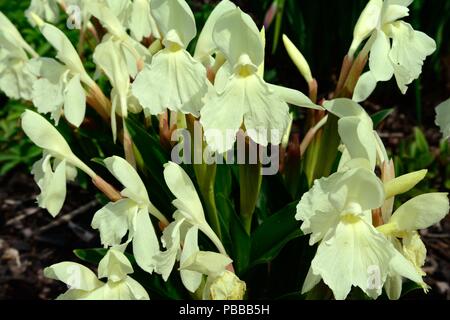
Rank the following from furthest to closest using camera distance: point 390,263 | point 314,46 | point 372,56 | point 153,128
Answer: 1. point 314,46
2. point 153,128
3. point 372,56
4. point 390,263

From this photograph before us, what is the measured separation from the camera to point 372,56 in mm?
1231

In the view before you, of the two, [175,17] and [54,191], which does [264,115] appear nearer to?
[175,17]

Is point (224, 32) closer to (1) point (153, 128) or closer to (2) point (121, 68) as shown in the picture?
(2) point (121, 68)

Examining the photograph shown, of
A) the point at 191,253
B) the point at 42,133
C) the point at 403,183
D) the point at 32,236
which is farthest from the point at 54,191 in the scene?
the point at 32,236

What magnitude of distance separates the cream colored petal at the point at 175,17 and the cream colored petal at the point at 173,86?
6cm

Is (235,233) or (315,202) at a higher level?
(315,202)

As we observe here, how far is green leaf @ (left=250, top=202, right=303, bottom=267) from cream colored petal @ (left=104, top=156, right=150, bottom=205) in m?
0.29

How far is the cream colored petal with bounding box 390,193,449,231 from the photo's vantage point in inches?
44.9

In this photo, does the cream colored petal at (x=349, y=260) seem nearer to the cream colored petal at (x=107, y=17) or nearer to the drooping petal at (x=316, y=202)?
the drooping petal at (x=316, y=202)

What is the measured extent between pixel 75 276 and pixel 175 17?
52 cm

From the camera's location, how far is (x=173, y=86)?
117cm
